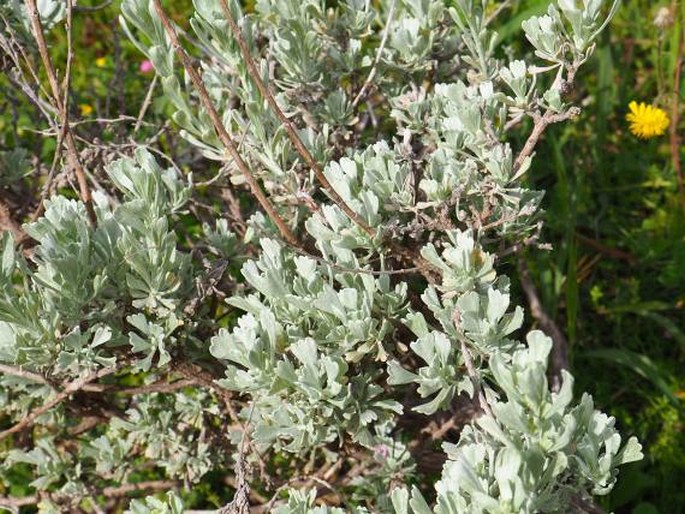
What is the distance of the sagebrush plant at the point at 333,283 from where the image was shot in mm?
1613

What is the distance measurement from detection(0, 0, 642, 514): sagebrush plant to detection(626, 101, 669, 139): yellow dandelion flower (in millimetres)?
1128

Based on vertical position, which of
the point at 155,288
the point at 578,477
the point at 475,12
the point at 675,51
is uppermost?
the point at 475,12

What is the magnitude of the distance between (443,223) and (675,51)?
1.96 m

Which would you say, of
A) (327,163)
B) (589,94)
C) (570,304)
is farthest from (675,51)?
(327,163)

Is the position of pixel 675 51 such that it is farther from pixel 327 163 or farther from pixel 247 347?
pixel 247 347

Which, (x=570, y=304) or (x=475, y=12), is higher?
(x=475, y=12)

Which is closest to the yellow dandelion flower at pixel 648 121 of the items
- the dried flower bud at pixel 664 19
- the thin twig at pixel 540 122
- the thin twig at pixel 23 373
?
the dried flower bud at pixel 664 19

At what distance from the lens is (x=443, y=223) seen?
1838mm

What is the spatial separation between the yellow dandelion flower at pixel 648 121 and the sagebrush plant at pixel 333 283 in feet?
3.70

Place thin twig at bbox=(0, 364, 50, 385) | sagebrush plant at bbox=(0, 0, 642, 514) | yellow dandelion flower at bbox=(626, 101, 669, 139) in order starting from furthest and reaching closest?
yellow dandelion flower at bbox=(626, 101, 669, 139), thin twig at bbox=(0, 364, 50, 385), sagebrush plant at bbox=(0, 0, 642, 514)

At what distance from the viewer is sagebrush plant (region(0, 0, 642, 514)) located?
5.29 feet

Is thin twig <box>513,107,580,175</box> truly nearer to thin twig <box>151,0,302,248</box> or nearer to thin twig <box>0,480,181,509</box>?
thin twig <box>151,0,302,248</box>

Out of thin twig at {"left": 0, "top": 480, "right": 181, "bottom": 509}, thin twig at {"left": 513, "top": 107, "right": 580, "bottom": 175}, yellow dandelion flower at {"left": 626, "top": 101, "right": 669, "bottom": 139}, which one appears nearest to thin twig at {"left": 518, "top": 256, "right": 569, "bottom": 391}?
yellow dandelion flower at {"left": 626, "top": 101, "right": 669, "bottom": 139}

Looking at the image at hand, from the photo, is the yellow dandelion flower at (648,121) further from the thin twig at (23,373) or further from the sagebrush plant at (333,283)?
the thin twig at (23,373)
